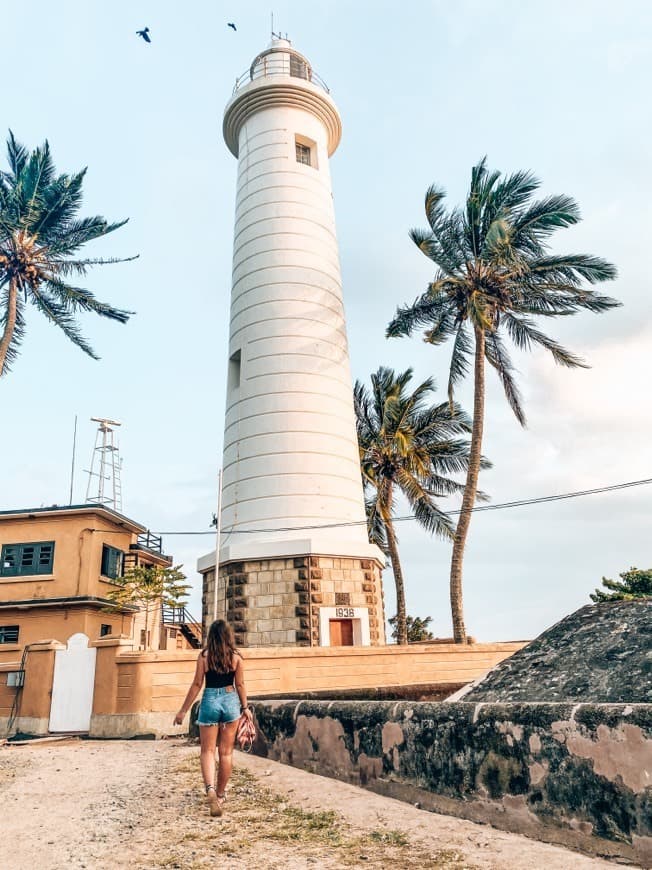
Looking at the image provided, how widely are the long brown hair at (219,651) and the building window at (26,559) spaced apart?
2203 centimetres

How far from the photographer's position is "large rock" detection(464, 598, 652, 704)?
460 cm

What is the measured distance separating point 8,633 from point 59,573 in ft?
9.19

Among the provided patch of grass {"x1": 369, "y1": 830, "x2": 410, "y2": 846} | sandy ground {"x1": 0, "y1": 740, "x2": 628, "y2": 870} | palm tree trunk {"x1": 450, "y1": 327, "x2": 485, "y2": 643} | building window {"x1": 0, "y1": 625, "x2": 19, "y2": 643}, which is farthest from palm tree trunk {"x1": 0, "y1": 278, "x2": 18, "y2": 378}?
patch of grass {"x1": 369, "y1": 830, "x2": 410, "y2": 846}

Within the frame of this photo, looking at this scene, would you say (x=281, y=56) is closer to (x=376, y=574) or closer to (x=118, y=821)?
(x=376, y=574)

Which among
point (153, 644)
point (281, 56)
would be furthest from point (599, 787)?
point (153, 644)

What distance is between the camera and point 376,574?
61.7ft

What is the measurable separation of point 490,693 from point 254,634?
12576mm

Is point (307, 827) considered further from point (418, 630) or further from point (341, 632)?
point (418, 630)

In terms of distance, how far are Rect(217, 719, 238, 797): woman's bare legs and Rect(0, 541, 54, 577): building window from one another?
72.6 ft

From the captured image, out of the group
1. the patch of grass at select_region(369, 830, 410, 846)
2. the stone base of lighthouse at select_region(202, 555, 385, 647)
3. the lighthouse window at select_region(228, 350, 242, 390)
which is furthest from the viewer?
the lighthouse window at select_region(228, 350, 242, 390)

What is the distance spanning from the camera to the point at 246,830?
4676 mm

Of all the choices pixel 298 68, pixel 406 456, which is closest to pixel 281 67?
pixel 298 68

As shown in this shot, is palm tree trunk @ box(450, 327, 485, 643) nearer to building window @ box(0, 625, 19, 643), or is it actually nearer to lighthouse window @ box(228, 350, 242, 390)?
lighthouse window @ box(228, 350, 242, 390)

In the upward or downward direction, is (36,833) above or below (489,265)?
below
